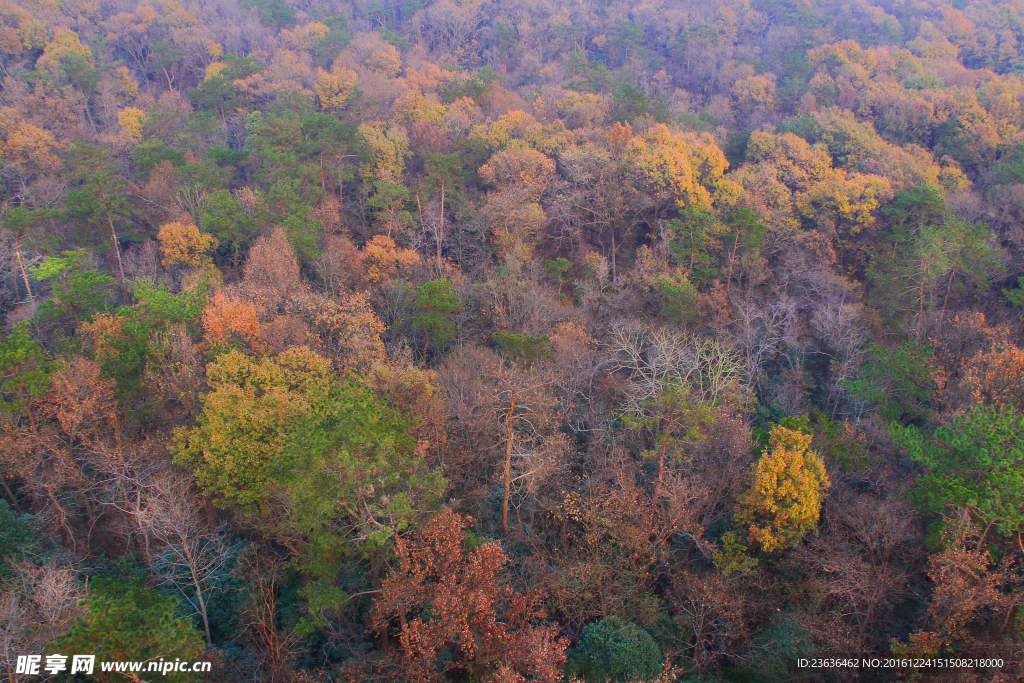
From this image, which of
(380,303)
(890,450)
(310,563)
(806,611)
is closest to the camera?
(310,563)

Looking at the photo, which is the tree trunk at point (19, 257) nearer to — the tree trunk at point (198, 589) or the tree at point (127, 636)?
the tree trunk at point (198, 589)

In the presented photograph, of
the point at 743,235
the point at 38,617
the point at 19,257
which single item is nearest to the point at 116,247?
the point at 19,257

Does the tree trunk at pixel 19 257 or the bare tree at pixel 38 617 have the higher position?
the tree trunk at pixel 19 257

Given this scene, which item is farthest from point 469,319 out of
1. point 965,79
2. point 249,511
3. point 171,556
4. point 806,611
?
point 965,79

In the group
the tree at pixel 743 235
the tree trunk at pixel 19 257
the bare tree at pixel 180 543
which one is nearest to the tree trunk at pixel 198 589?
the bare tree at pixel 180 543

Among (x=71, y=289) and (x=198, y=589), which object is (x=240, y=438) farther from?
(x=71, y=289)

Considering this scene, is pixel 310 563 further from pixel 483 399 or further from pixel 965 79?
pixel 965 79

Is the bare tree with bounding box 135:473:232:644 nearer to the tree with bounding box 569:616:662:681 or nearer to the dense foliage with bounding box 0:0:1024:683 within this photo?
the dense foliage with bounding box 0:0:1024:683
